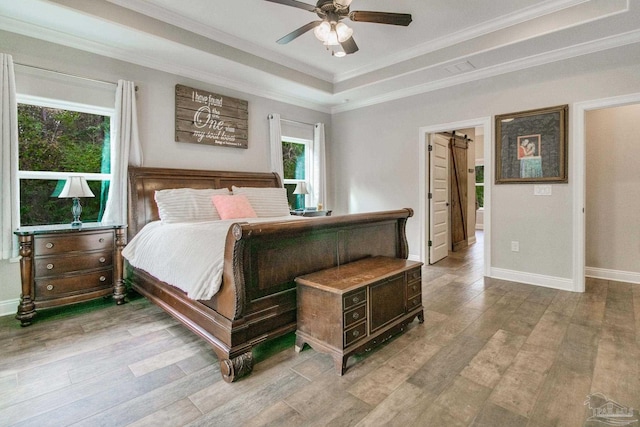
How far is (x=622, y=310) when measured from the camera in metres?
2.94

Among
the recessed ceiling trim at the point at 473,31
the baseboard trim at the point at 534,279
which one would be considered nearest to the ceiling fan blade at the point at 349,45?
the recessed ceiling trim at the point at 473,31

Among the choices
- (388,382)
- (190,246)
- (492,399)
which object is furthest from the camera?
(190,246)

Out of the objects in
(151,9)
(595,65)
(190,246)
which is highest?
(151,9)

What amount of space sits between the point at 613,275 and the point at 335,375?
13.7 feet

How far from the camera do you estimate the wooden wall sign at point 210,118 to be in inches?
157

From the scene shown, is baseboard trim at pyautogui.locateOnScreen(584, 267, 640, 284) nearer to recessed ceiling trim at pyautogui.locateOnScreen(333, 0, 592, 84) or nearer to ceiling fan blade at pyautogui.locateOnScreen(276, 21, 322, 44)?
recessed ceiling trim at pyautogui.locateOnScreen(333, 0, 592, 84)

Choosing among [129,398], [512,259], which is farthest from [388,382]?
[512,259]

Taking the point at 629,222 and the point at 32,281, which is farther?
the point at 629,222

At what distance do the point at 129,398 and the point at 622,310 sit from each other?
13.3ft

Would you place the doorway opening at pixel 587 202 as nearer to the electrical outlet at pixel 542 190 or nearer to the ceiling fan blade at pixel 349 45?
the electrical outlet at pixel 542 190

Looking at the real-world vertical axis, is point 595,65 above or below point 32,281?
above

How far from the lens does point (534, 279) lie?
Result: 3.85m

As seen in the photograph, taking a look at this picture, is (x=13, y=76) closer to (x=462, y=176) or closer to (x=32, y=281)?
(x=32, y=281)

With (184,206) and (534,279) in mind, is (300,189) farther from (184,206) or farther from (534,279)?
(534,279)
